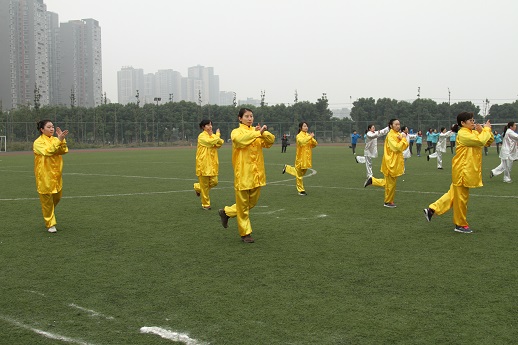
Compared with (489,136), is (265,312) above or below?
below

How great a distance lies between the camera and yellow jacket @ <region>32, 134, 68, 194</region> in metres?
9.26

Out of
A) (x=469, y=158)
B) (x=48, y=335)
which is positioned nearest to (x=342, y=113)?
(x=469, y=158)

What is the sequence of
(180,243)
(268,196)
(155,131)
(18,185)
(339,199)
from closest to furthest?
(180,243)
(339,199)
(268,196)
(18,185)
(155,131)

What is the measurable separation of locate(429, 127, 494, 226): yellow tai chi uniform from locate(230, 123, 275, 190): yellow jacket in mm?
3139

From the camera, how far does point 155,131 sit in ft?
212

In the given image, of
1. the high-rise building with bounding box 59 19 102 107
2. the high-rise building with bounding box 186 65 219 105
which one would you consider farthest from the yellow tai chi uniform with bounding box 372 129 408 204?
the high-rise building with bounding box 186 65 219 105

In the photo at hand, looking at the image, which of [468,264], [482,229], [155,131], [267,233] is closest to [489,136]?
[482,229]

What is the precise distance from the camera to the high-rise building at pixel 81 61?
10306cm

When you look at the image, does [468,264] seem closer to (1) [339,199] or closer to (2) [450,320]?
(2) [450,320]

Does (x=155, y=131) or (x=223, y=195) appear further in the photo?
(x=155, y=131)

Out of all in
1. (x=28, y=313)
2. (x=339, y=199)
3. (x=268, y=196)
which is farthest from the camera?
(x=268, y=196)

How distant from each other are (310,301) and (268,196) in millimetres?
8814

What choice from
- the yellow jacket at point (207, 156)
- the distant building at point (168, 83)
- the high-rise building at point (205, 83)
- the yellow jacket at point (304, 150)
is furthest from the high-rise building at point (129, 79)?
the yellow jacket at point (207, 156)

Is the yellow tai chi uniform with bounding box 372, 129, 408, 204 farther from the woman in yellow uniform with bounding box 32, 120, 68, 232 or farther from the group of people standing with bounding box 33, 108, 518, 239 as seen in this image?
the woman in yellow uniform with bounding box 32, 120, 68, 232
